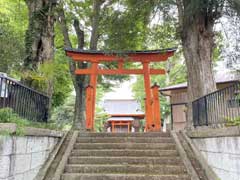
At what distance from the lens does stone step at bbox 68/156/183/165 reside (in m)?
5.59

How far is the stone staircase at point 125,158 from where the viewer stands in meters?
5.07

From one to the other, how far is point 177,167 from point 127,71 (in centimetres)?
535

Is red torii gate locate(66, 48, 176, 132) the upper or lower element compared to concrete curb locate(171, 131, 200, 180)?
upper

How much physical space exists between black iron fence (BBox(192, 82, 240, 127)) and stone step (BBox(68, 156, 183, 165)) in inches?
45.7

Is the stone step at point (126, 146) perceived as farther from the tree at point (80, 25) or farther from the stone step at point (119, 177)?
the tree at point (80, 25)

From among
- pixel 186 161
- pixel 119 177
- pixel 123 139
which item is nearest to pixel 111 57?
pixel 123 139

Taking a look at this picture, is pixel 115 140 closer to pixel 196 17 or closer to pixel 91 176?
pixel 91 176

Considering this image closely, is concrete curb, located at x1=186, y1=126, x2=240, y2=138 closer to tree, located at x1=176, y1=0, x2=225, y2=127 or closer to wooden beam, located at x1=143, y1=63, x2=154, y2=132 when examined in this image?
tree, located at x1=176, y1=0, x2=225, y2=127

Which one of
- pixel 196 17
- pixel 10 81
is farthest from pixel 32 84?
pixel 196 17

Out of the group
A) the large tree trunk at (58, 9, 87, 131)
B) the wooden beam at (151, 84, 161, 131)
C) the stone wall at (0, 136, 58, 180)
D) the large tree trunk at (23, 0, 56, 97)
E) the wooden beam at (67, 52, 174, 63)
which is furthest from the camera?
the large tree trunk at (58, 9, 87, 131)

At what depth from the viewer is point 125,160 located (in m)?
5.70

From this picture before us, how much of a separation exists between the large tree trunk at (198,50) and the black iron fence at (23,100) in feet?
13.9

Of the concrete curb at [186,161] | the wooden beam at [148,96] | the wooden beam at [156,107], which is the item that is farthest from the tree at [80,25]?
the concrete curb at [186,161]

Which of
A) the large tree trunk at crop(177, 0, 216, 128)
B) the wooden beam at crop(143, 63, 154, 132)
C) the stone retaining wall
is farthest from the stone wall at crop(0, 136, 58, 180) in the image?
the wooden beam at crop(143, 63, 154, 132)
